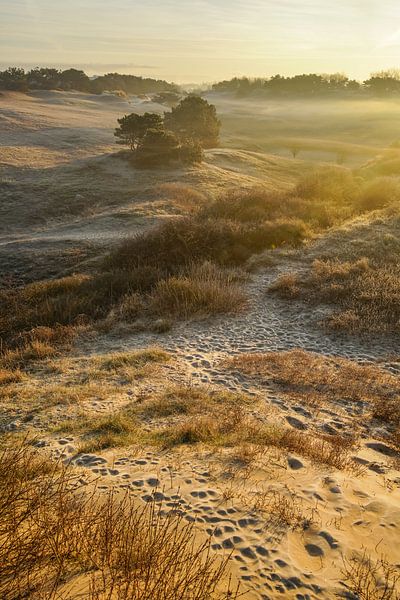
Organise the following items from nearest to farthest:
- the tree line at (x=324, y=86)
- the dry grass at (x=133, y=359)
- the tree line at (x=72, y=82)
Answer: the dry grass at (x=133, y=359) → the tree line at (x=72, y=82) → the tree line at (x=324, y=86)

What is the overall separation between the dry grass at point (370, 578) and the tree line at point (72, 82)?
291 ft

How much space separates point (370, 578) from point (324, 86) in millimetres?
134266

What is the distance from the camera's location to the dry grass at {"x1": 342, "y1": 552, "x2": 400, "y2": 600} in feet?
13.4

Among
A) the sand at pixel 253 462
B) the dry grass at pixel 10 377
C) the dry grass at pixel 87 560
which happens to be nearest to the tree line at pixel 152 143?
the sand at pixel 253 462

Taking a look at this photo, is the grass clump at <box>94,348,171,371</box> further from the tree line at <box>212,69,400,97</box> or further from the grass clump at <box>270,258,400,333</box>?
the tree line at <box>212,69,400,97</box>

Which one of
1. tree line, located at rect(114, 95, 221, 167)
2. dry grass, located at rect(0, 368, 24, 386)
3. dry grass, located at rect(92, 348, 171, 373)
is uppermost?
tree line, located at rect(114, 95, 221, 167)

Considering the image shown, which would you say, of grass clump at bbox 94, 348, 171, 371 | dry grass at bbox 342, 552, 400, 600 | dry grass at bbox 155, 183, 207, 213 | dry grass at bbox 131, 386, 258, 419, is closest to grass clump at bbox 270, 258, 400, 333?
grass clump at bbox 94, 348, 171, 371

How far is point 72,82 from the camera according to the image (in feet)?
314

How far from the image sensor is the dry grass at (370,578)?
13.4ft

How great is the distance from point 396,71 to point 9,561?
149 metres

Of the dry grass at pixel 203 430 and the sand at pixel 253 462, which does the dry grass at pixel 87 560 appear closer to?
the sand at pixel 253 462

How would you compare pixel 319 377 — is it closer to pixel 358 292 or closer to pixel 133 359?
pixel 133 359

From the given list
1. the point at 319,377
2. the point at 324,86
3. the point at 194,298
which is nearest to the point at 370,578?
the point at 319,377

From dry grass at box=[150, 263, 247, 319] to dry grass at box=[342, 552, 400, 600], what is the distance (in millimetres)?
10227
